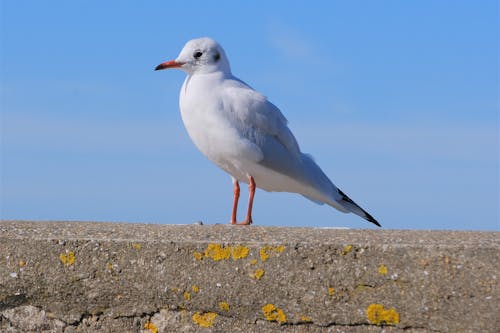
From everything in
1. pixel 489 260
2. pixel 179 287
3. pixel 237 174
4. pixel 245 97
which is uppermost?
pixel 245 97

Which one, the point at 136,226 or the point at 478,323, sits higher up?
the point at 136,226

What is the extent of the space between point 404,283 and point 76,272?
1.30 metres

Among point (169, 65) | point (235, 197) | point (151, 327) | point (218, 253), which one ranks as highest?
point (169, 65)

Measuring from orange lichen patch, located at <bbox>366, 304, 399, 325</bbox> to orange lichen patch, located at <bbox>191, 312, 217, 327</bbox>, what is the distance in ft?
1.98

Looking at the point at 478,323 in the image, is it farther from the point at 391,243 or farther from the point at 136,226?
the point at 136,226

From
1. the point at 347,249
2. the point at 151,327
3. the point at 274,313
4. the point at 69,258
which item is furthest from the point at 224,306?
the point at 69,258

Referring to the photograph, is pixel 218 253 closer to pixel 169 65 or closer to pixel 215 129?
pixel 215 129

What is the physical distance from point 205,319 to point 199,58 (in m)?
2.06

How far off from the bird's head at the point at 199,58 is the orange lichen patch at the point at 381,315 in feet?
7.08

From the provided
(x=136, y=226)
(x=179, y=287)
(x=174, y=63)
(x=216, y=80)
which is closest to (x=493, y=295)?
(x=179, y=287)

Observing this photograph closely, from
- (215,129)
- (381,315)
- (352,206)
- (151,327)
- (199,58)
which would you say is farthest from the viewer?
(352,206)

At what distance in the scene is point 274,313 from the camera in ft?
8.82

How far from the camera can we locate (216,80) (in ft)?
14.0

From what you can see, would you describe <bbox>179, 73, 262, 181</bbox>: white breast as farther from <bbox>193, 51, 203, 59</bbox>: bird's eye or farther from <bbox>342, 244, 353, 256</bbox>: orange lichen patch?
<bbox>342, 244, 353, 256</bbox>: orange lichen patch
